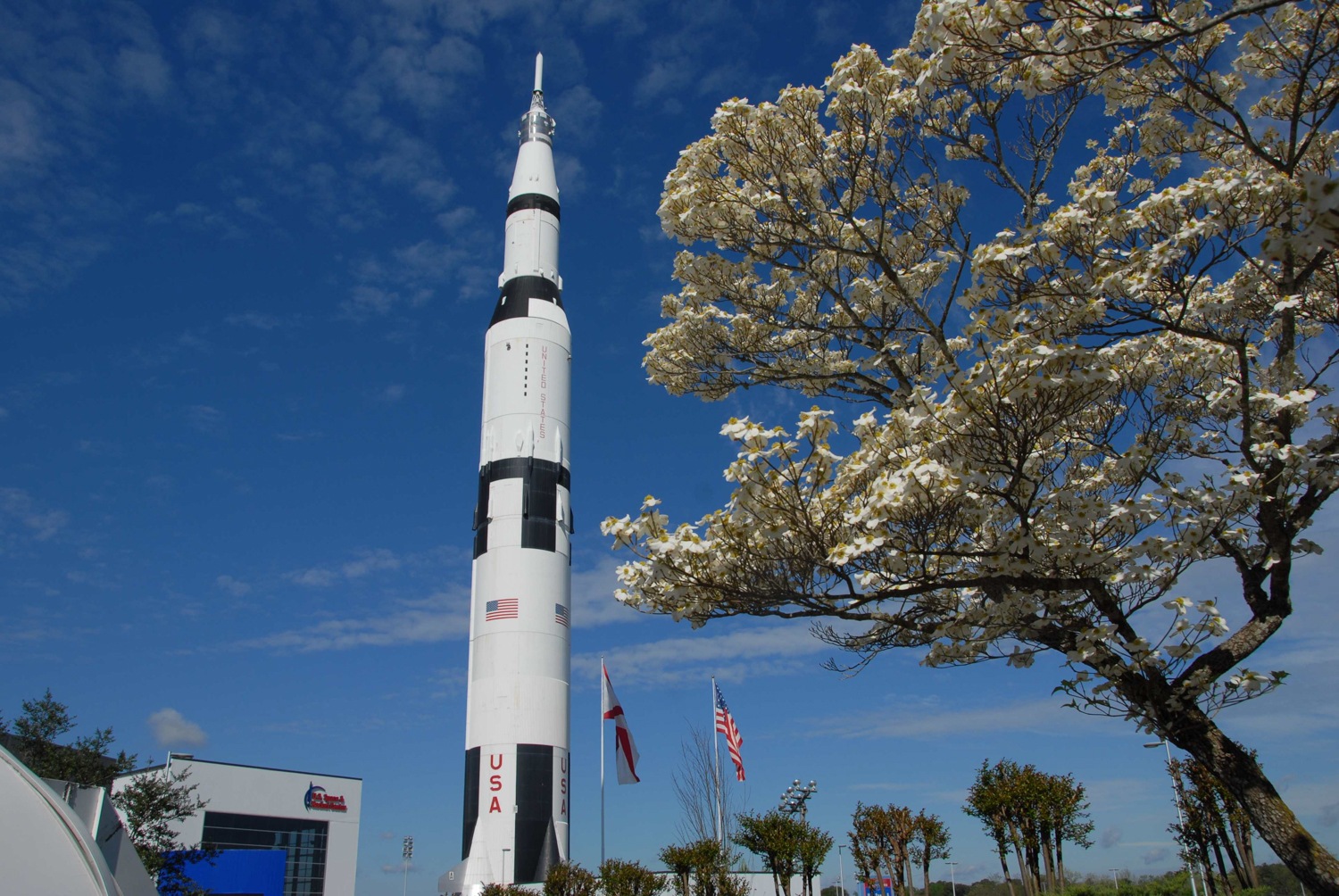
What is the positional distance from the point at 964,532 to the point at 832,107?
3.93 metres

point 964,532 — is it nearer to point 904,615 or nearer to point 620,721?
point 904,615

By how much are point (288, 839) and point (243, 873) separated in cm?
558

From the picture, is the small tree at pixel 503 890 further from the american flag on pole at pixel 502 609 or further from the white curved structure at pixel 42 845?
the white curved structure at pixel 42 845

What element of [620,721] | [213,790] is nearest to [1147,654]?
[620,721]

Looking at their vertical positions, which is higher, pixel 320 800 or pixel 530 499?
pixel 530 499

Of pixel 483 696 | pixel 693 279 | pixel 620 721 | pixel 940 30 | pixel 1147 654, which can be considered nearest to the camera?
pixel 940 30

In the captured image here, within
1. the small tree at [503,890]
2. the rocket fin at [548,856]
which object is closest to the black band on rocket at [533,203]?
the rocket fin at [548,856]

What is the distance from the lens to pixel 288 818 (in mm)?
37312

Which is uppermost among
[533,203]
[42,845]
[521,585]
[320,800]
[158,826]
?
[533,203]

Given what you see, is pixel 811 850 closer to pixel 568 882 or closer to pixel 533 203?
pixel 568 882

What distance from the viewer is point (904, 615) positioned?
799 centimetres

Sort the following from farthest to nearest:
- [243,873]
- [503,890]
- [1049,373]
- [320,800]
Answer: [320,800] → [243,873] → [503,890] → [1049,373]

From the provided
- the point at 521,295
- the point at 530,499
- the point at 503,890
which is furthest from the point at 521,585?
the point at 521,295

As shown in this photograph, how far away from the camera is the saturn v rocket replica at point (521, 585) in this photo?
62.1 feet
